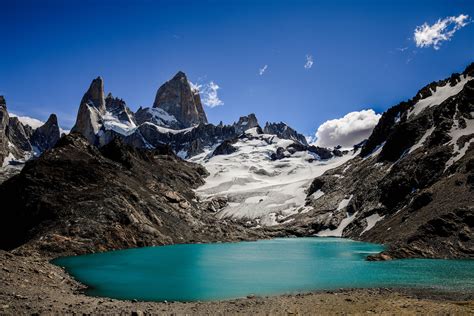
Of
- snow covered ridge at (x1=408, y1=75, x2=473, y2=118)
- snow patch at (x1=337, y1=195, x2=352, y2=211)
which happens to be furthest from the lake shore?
snow covered ridge at (x1=408, y1=75, x2=473, y2=118)

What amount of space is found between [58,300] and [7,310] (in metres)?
5.59

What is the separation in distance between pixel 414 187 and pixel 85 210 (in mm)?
87906

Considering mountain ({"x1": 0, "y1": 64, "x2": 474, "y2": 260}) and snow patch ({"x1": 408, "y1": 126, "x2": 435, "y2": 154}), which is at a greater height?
snow patch ({"x1": 408, "y1": 126, "x2": 435, "y2": 154})

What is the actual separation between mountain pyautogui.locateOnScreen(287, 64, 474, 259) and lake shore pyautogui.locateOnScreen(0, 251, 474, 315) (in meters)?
28.8

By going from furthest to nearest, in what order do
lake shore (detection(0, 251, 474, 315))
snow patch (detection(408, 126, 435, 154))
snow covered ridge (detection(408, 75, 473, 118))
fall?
snow covered ridge (detection(408, 75, 473, 118))
snow patch (detection(408, 126, 435, 154))
lake shore (detection(0, 251, 474, 315))

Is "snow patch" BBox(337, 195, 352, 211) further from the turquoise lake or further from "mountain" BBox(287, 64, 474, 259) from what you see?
the turquoise lake

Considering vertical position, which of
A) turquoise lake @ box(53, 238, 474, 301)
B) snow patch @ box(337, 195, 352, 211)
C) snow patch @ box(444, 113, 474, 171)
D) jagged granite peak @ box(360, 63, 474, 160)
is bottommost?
turquoise lake @ box(53, 238, 474, 301)

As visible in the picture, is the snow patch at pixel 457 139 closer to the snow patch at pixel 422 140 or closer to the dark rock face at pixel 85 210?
the snow patch at pixel 422 140

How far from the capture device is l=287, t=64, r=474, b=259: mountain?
61719mm

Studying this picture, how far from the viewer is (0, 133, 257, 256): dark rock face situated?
70875mm

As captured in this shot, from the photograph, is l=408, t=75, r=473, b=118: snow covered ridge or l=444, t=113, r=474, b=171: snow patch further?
l=408, t=75, r=473, b=118: snow covered ridge

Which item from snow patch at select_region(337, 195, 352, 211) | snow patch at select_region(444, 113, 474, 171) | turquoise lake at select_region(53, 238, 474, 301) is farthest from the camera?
snow patch at select_region(337, 195, 352, 211)

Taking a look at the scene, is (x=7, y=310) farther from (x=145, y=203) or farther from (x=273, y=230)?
(x=273, y=230)

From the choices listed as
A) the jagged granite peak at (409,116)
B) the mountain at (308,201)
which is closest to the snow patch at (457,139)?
the mountain at (308,201)
